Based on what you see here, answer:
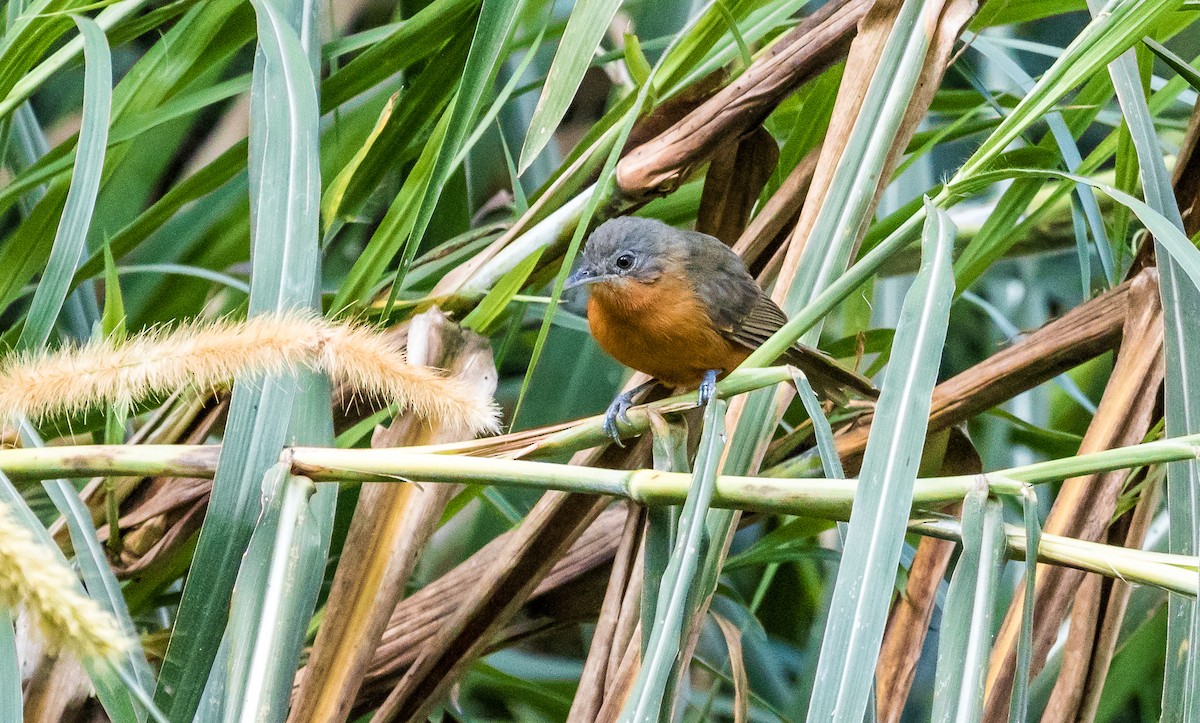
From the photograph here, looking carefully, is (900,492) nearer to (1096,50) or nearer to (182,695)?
(1096,50)

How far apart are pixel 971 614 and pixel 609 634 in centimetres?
55

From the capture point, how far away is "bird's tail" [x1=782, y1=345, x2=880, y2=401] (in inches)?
60.4

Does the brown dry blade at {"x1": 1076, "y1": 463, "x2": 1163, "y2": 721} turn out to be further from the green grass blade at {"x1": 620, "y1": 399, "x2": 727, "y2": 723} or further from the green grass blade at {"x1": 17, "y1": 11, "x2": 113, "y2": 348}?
the green grass blade at {"x1": 17, "y1": 11, "x2": 113, "y2": 348}

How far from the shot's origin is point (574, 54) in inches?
40.2

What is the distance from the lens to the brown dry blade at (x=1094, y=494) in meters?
1.21

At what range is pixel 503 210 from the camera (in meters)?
2.34

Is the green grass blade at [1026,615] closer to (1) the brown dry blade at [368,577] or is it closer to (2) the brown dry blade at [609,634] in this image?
(2) the brown dry blade at [609,634]

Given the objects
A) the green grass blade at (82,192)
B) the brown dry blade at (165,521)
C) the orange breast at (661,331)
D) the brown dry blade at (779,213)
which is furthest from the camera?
the orange breast at (661,331)

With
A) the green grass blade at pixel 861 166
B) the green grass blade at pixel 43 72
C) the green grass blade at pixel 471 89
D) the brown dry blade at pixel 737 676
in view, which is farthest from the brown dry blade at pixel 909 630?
the green grass blade at pixel 43 72

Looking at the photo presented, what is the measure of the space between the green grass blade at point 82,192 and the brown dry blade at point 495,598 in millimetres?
600

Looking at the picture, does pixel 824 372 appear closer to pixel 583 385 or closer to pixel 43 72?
pixel 583 385

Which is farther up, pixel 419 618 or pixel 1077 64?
pixel 1077 64

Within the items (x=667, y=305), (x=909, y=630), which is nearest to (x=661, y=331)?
(x=667, y=305)

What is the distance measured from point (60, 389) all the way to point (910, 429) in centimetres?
63
